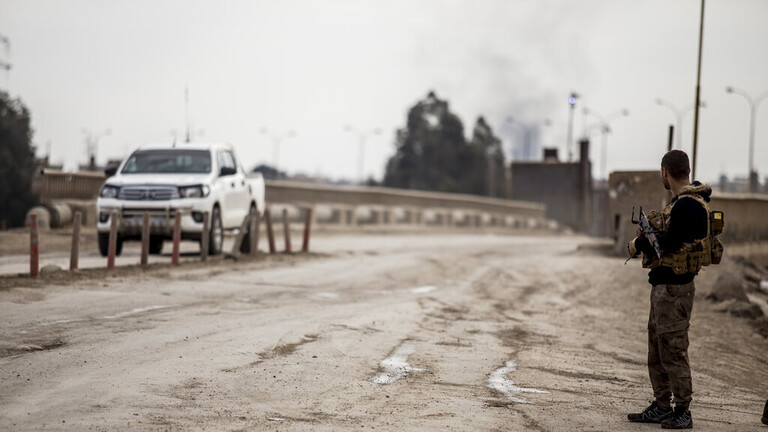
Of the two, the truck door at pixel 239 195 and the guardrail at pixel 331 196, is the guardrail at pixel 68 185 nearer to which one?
the guardrail at pixel 331 196

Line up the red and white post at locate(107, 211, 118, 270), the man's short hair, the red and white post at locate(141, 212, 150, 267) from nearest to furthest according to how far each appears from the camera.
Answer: the man's short hair, the red and white post at locate(107, 211, 118, 270), the red and white post at locate(141, 212, 150, 267)

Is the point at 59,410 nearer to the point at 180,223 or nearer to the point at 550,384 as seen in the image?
the point at 550,384

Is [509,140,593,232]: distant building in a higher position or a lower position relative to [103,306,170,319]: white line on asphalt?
higher

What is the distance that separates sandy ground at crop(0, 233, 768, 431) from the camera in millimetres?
6973

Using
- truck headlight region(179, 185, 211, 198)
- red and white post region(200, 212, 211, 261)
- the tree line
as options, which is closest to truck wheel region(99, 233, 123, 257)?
truck headlight region(179, 185, 211, 198)

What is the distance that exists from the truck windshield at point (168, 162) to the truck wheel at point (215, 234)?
93cm

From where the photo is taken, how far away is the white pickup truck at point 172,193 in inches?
763

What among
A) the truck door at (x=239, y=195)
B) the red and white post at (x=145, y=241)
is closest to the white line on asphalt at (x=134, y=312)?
the red and white post at (x=145, y=241)

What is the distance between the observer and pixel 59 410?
6598 mm

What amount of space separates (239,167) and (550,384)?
46.4ft

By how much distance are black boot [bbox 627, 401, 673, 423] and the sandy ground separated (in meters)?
0.09

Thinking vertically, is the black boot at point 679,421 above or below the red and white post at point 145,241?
below

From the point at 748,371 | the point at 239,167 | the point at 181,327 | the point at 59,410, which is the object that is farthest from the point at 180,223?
the point at 59,410

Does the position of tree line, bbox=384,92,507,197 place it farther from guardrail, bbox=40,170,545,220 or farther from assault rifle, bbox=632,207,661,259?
assault rifle, bbox=632,207,661,259
